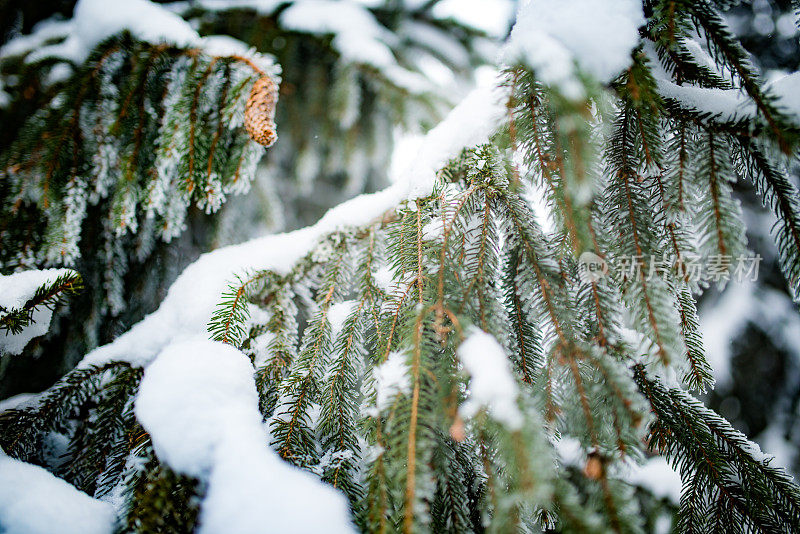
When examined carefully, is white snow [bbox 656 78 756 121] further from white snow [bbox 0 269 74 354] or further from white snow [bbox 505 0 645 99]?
white snow [bbox 0 269 74 354]

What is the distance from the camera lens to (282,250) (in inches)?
41.6

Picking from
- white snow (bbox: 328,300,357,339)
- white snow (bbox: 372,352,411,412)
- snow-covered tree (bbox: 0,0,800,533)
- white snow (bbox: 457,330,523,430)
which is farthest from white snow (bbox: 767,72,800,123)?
white snow (bbox: 328,300,357,339)

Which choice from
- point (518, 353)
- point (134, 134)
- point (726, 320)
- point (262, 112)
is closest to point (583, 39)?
point (518, 353)

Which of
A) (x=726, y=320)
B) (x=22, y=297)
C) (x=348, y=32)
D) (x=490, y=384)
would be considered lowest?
(x=726, y=320)

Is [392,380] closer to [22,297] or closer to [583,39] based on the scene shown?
[583,39]

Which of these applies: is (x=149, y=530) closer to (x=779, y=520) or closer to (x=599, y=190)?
(x=599, y=190)

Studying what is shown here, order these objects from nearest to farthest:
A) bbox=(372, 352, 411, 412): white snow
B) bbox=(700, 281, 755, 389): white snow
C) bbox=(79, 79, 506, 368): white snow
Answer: bbox=(372, 352, 411, 412): white snow
bbox=(79, 79, 506, 368): white snow
bbox=(700, 281, 755, 389): white snow

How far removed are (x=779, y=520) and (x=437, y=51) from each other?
2.50 metres

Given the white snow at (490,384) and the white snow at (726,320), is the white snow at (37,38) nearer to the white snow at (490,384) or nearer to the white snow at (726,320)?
the white snow at (490,384)

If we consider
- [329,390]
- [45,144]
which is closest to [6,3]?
[45,144]

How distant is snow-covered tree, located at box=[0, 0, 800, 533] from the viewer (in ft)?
1.83

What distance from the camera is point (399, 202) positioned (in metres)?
0.97

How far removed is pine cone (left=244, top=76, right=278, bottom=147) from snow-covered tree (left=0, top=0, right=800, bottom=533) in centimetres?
2

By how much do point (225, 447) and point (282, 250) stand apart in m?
0.58
